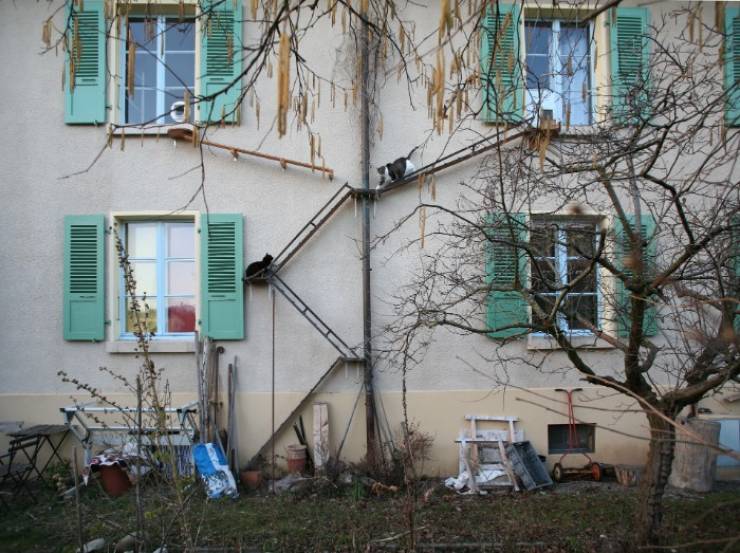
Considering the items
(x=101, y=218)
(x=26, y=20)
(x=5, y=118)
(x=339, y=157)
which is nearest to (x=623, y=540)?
(x=339, y=157)

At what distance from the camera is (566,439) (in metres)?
7.19

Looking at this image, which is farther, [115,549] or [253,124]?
[253,124]

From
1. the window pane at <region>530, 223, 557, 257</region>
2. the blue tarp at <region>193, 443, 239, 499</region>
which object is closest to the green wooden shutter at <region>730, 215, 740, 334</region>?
the window pane at <region>530, 223, 557, 257</region>

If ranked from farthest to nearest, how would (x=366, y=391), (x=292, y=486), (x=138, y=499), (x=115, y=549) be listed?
1. (x=366, y=391)
2. (x=292, y=486)
3. (x=115, y=549)
4. (x=138, y=499)

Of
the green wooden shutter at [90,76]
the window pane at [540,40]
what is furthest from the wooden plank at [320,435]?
the window pane at [540,40]

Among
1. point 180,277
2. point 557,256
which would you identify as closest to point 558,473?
point 557,256

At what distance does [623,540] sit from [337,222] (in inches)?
173

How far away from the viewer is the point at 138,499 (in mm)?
3699

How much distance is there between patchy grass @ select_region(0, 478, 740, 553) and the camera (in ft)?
15.2

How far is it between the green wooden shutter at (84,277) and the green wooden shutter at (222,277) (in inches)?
46.6

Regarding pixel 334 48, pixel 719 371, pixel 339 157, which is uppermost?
pixel 334 48

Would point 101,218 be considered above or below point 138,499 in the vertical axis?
above

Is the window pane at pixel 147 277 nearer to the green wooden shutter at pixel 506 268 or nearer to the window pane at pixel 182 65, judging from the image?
the window pane at pixel 182 65

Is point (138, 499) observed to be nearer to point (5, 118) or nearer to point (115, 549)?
point (115, 549)
